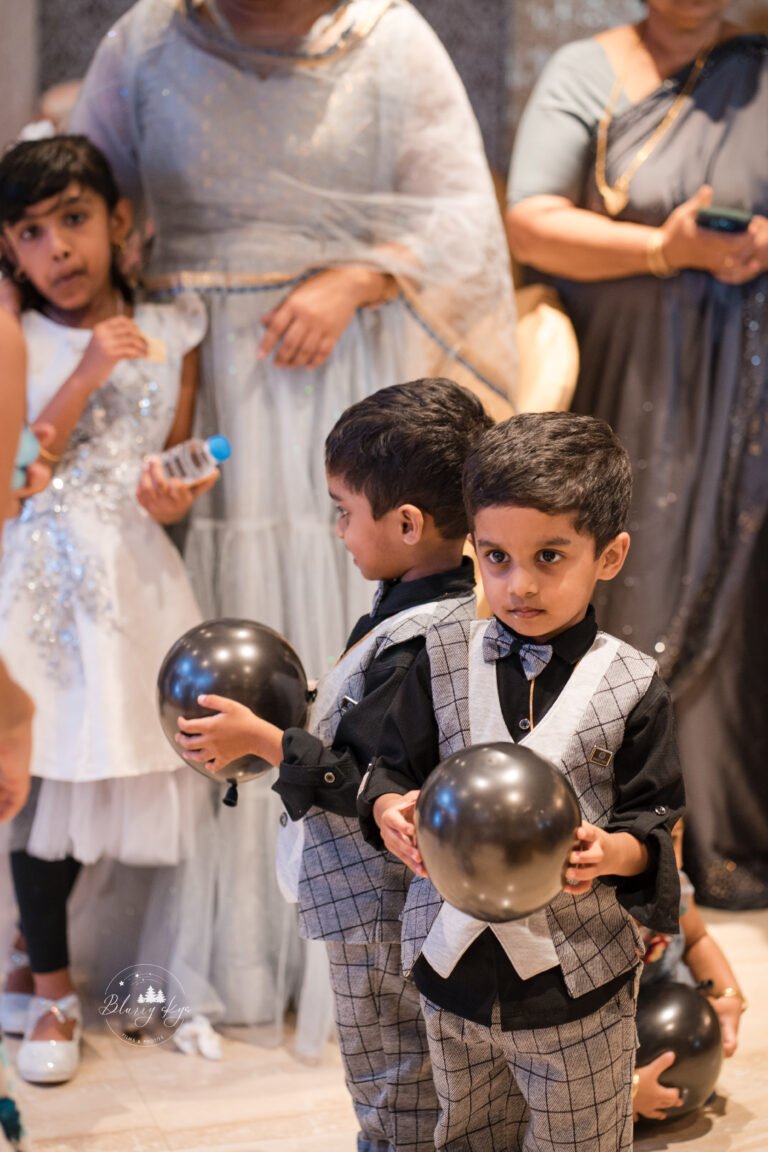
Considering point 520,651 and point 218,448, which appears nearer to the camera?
point 520,651

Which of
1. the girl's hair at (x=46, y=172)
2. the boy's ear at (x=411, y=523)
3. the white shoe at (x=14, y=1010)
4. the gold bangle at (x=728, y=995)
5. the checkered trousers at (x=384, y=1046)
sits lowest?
the white shoe at (x=14, y=1010)

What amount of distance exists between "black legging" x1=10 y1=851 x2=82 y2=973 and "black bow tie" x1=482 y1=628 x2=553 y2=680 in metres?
1.06

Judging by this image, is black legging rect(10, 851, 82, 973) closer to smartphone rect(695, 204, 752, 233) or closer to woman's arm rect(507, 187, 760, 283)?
woman's arm rect(507, 187, 760, 283)

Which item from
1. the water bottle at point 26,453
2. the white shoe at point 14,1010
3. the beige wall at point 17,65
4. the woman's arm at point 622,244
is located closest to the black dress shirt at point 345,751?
the water bottle at point 26,453

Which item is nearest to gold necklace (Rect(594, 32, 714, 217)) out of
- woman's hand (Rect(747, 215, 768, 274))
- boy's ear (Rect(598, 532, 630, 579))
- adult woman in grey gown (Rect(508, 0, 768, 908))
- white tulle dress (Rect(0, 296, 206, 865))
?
adult woman in grey gown (Rect(508, 0, 768, 908))

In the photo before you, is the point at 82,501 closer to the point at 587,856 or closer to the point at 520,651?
the point at 520,651

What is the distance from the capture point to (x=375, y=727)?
1.53m

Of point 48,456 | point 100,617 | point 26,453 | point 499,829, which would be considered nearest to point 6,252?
point 48,456

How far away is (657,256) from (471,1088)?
165cm

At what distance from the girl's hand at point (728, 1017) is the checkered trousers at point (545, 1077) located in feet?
1.99

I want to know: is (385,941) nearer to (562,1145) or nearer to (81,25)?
(562,1145)

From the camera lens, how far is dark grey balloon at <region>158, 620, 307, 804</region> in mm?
1614

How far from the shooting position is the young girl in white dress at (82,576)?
85.4 inches

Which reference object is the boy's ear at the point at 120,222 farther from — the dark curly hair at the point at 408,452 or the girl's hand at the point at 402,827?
the girl's hand at the point at 402,827
